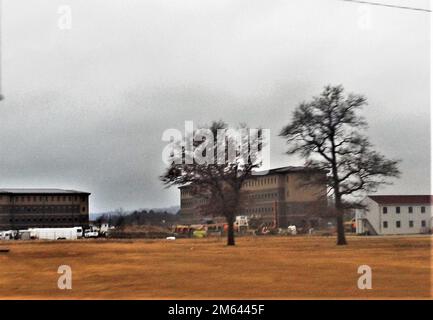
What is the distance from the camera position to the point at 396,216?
6353 cm

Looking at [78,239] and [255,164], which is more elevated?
[255,164]

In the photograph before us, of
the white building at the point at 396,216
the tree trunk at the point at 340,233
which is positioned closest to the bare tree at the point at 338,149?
the tree trunk at the point at 340,233

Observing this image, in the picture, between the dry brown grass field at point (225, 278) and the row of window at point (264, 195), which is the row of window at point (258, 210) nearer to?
the row of window at point (264, 195)

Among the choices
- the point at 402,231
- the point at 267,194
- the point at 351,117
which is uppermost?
the point at 351,117

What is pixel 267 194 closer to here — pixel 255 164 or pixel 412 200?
pixel 255 164

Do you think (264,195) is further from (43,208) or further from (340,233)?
(43,208)

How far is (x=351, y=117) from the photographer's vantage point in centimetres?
3400

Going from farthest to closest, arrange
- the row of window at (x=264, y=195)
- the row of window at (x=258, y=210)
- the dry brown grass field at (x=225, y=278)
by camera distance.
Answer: the row of window at (x=258, y=210) → the row of window at (x=264, y=195) → the dry brown grass field at (x=225, y=278)

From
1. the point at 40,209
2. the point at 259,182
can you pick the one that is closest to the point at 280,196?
the point at 259,182

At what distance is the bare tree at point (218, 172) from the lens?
33938 millimetres

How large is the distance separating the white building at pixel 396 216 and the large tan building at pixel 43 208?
3110 centimetres

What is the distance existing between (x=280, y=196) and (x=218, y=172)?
5401mm
